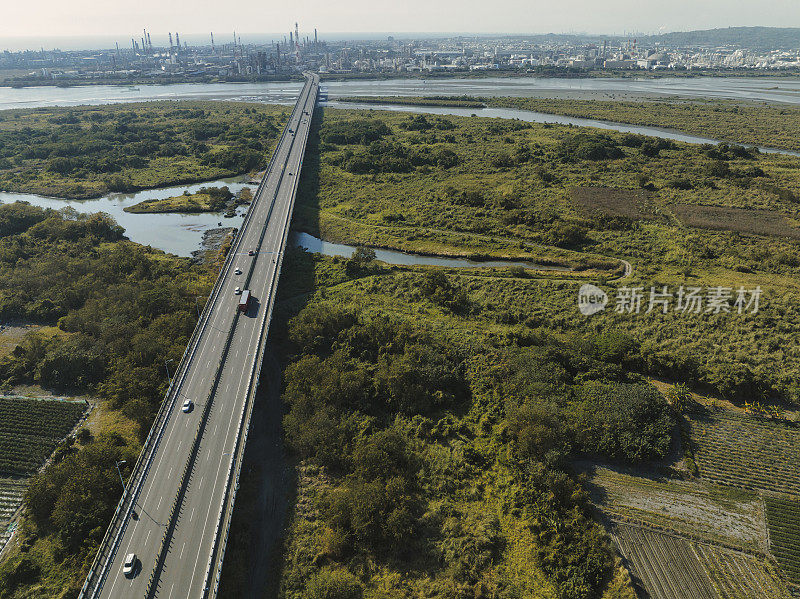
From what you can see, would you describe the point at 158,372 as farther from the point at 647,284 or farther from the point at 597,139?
the point at 597,139

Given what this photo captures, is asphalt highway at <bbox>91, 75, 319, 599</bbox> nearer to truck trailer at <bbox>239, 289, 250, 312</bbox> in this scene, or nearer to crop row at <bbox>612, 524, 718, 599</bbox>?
truck trailer at <bbox>239, 289, 250, 312</bbox>

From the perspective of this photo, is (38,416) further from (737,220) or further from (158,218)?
(737,220)

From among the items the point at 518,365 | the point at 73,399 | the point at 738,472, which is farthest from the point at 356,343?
the point at 738,472

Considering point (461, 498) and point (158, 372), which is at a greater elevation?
point (158, 372)

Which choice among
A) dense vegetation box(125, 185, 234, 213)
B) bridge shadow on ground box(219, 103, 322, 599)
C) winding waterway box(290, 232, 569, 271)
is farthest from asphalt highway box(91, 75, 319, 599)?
dense vegetation box(125, 185, 234, 213)

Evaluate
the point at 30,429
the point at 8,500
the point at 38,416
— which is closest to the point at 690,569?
the point at 8,500

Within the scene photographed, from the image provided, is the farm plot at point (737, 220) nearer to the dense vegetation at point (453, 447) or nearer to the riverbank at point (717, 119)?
the dense vegetation at point (453, 447)

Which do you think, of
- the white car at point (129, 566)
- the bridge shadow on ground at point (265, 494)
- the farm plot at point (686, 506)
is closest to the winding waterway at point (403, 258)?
the bridge shadow on ground at point (265, 494)
